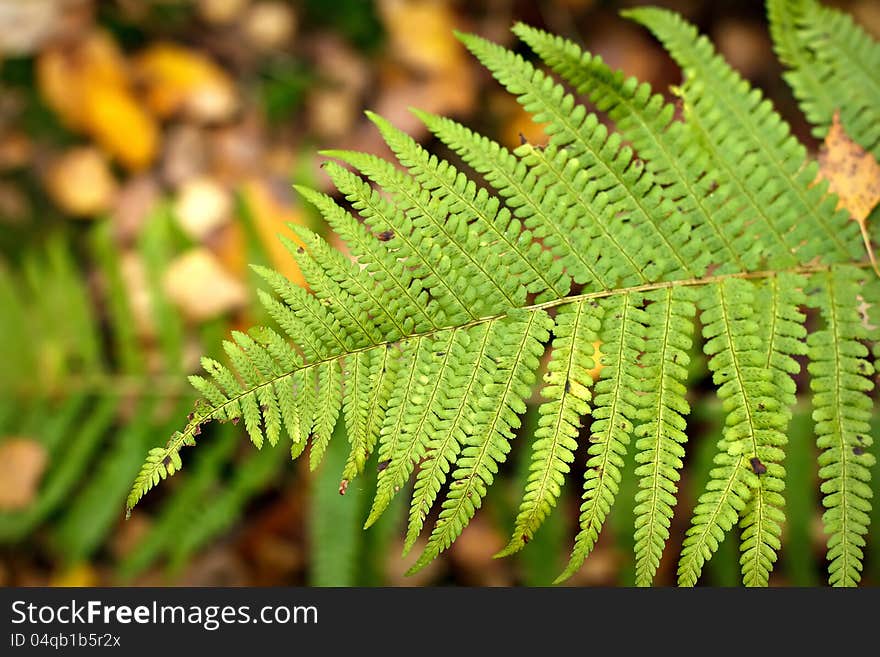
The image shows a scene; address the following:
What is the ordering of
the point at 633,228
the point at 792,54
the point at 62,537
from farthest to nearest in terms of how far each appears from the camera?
the point at 62,537 < the point at 792,54 < the point at 633,228

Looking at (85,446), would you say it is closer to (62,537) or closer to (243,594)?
(62,537)

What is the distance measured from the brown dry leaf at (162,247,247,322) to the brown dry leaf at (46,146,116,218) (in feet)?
2.47

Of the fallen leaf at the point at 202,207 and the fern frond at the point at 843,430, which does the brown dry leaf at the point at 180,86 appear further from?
the fern frond at the point at 843,430

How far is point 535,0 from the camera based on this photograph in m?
3.05

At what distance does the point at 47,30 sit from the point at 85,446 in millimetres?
2047

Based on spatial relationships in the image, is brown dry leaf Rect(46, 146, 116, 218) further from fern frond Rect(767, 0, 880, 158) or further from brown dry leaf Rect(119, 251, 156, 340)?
fern frond Rect(767, 0, 880, 158)

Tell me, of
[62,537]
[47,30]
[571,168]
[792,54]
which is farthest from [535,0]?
[62,537]

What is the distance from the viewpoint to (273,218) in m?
3.07

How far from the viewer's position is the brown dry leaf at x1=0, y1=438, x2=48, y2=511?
262 centimetres

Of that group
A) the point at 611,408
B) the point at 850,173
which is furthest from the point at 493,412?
the point at 850,173

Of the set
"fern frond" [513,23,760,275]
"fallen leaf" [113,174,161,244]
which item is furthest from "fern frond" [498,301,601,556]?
"fallen leaf" [113,174,161,244]

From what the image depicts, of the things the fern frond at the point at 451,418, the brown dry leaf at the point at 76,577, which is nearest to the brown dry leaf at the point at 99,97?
the brown dry leaf at the point at 76,577

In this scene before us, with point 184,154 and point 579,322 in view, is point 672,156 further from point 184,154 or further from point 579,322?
point 184,154

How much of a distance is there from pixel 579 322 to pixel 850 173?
68 centimetres
